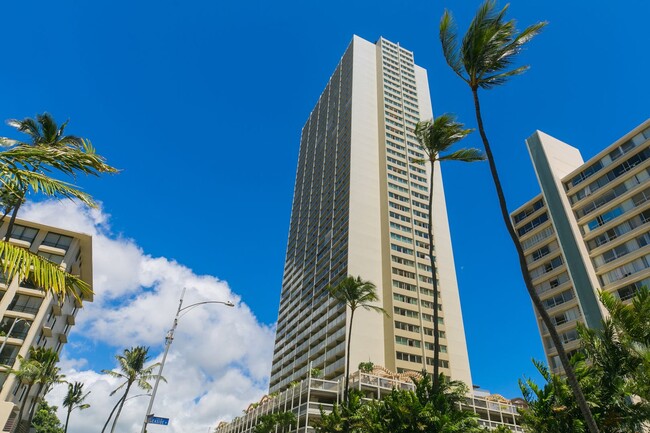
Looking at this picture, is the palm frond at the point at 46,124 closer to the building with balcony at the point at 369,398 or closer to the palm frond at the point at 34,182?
the palm frond at the point at 34,182

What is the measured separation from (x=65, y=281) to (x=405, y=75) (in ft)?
374

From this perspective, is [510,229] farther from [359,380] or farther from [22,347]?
[22,347]

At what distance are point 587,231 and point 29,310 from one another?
71.4 metres

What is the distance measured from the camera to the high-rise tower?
219 feet

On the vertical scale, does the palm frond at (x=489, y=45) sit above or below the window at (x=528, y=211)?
below

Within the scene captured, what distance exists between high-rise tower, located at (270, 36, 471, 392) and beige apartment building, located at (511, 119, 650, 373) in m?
21.1

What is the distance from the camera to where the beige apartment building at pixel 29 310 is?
41.9m

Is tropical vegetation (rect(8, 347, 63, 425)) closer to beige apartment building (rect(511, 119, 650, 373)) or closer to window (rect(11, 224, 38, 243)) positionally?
window (rect(11, 224, 38, 243))

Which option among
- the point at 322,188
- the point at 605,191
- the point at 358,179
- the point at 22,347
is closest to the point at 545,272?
the point at 605,191

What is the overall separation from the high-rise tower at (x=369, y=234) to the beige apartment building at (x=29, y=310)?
134 feet

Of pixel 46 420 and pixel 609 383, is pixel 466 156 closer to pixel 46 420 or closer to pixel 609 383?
pixel 609 383

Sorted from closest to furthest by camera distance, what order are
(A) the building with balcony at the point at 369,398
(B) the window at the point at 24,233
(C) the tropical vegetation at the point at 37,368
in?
1. (C) the tropical vegetation at the point at 37,368
2. (A) the building with balcony at the point at 369,398
3. (B) the window at the point at 24,233

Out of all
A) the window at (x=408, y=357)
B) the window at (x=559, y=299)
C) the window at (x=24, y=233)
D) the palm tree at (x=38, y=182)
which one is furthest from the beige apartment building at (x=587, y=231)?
the window at (x=24, y=233)

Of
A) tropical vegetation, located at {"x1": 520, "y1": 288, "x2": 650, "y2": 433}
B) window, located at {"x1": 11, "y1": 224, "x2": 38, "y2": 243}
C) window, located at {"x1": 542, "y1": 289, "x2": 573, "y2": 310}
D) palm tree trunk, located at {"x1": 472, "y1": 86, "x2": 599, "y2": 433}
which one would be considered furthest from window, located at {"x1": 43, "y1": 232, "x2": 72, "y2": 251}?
window, located at {"x1": 542, "y1": 289, "x2": 573, "y2": 310}
